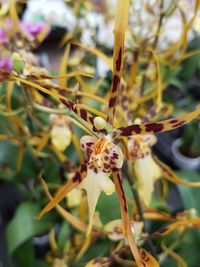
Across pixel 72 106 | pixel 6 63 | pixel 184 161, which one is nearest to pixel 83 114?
pixel 72 106

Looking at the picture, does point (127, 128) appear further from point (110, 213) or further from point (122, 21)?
point (110, 213)

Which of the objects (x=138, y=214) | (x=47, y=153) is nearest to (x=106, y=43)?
(x=47, y=153)

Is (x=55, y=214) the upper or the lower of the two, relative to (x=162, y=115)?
lower

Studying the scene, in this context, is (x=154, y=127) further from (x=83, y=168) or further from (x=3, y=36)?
(x=3, y=36)

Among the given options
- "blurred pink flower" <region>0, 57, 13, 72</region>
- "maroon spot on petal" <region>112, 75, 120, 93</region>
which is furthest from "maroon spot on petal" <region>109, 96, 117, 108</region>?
"blurred pink flower" <region>0, 57, 13, 72</region>

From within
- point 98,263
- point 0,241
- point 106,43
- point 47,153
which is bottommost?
point 98,263

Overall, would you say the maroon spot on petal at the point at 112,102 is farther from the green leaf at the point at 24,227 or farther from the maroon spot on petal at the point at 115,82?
the green leaf at the point at 24,227

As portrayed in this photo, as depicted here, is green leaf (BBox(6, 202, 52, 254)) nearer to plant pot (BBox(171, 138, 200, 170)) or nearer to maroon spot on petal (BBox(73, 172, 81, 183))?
maroon spot on petal (BBox(73, 172, 81, 183))
